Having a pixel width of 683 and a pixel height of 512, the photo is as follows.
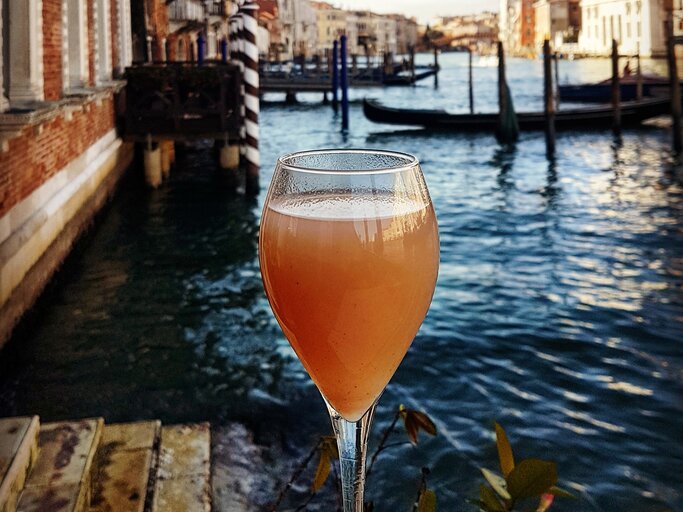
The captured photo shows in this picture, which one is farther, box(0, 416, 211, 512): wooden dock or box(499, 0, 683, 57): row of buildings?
box(499, 0, 683, 57): row of buildings

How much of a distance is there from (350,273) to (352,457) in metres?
0.22

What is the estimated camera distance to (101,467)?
2.25m

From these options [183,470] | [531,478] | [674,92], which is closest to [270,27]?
[674,92]

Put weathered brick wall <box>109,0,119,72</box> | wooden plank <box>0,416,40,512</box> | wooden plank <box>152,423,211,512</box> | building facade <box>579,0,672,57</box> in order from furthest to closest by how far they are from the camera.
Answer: building facade <box>579,0,672,57</box> → weathered brick wall <box>109,0,119,72</box> → wooden plank <box>152,423,211,512</box> → wooden plank <box>0,416,40,512</box>

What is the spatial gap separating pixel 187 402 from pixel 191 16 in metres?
16.0

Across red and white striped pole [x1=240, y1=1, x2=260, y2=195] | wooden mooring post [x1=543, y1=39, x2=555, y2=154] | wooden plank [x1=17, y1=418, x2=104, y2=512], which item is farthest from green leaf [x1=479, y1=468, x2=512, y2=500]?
wooden mooring post [x1=543, y1=39, x2=555, y2=154]

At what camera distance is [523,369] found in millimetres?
3893

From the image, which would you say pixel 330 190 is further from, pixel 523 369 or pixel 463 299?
pixel 463 299

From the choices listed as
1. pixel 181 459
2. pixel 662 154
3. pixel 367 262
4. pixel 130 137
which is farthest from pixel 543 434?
pixel 662 154

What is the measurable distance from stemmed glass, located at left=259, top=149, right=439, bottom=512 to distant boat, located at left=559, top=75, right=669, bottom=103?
24.3 meters

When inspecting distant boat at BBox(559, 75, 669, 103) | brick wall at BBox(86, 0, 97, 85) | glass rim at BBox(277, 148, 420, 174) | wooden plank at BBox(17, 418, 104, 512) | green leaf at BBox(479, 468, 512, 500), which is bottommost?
wooden plank at BBox(17, 418, 104, 512)

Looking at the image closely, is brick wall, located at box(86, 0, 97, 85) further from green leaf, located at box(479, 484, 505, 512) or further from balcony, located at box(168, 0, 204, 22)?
balcony, located at box(168, 0, 204, 22)

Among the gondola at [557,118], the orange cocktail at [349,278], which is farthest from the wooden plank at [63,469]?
the gondola at [557,118]

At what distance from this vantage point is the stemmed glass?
2.60ft
